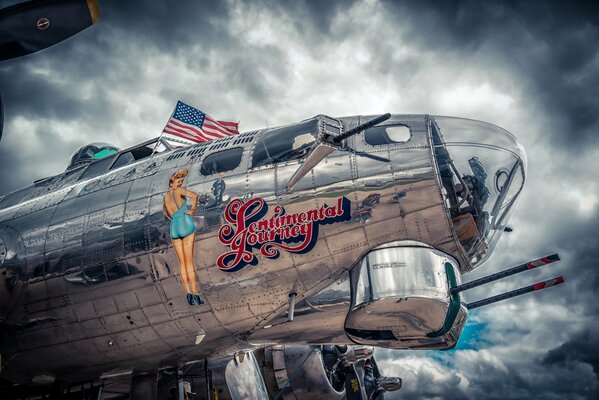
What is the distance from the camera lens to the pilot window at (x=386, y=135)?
7.00 metres

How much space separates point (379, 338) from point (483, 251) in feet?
5.85

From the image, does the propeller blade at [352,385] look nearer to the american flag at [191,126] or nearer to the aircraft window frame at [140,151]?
the american flag at [191,126]

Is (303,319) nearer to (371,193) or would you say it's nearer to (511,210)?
(371,193)

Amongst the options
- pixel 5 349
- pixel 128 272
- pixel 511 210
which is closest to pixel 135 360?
pixel 128 272

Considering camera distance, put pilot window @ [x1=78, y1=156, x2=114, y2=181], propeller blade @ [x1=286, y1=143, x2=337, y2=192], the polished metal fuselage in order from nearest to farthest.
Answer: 1. the polished metal fuselage
2. propeller blade @ [x1=286, y1=143, x2=337, y2=192]
3. pilot window @ [x1=78, y1=156, x2=114, y2=181]

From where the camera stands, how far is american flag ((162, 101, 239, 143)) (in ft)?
35.2

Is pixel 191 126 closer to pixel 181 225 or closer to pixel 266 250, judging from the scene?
pixel 181 225

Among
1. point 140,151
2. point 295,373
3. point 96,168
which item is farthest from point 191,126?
point 295,373

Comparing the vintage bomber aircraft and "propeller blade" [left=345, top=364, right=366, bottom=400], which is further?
"propeller blade" [left=345, top=364, right=366, bottom=400]

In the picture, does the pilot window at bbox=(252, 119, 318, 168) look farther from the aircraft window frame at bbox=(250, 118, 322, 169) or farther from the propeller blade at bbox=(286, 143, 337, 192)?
the propeller blade at bbox=(286, 143, 337, 192)

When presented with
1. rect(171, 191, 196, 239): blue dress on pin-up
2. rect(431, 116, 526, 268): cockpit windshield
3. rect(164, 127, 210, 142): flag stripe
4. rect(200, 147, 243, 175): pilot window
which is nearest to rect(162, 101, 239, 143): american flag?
rect(164, 127, 210, 142): flag stripe

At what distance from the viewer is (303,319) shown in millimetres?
6957

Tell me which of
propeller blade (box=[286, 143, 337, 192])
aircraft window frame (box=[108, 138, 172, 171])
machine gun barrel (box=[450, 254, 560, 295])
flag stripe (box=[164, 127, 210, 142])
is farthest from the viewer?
flag stripe (box=[164, 127, 210, 142])

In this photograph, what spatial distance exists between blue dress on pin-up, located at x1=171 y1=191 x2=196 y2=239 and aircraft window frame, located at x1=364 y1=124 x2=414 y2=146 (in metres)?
2.65
